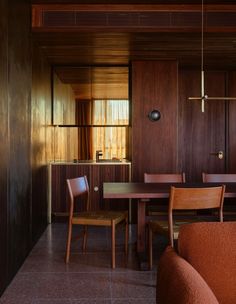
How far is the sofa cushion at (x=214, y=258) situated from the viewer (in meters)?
1.72

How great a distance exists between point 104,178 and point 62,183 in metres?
0.60

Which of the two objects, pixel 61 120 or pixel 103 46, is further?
pixel 61 120

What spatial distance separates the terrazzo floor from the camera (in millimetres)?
2975

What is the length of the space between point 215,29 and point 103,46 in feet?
4.52

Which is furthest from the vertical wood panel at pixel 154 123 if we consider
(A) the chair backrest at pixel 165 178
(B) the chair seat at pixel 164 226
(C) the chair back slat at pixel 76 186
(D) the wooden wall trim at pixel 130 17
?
(B) the chair seat at pixel 164 226

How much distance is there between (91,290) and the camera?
314 cm

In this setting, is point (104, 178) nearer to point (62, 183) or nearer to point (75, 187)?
point (62, 183)

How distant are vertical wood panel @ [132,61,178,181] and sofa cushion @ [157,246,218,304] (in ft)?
14.0

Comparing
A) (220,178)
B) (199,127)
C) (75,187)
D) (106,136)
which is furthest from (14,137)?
(106,136)

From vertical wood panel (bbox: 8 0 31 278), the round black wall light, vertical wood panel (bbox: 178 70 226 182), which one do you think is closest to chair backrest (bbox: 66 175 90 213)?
vertical wood panel (bbox: 8 0 31 278)

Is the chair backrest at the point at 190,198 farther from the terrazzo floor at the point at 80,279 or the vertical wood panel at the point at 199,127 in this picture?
the vertical wood panel at the point at 199,127

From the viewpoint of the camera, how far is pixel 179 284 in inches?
51.4

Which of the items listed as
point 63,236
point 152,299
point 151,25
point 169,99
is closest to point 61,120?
point 169,99

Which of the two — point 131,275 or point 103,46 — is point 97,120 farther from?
point 131,275
